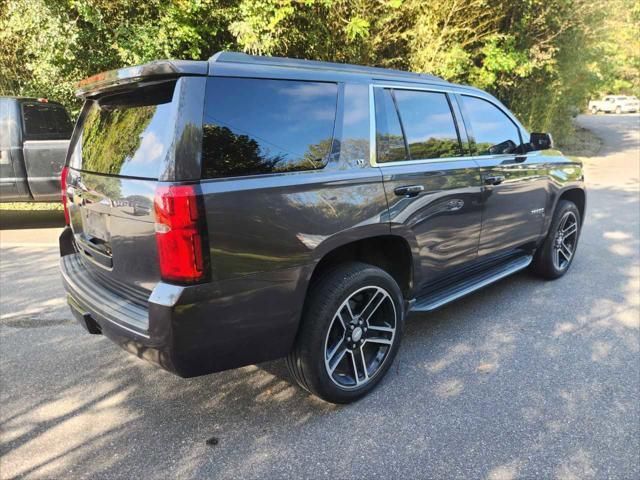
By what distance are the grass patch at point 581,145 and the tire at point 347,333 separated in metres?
15.2

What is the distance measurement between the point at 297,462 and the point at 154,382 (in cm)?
120

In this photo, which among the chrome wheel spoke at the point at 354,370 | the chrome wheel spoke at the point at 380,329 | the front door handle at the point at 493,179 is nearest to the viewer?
the chrome wheel spoke at the point at 354,370

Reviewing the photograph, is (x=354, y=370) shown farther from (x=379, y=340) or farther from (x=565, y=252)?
(x=565, y=252)

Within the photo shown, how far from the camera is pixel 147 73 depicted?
217 centimetres

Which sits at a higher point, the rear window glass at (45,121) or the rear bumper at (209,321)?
the rear window glass at (45,121)

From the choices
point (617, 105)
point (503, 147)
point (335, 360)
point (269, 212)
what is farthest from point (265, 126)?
point (617, 105)

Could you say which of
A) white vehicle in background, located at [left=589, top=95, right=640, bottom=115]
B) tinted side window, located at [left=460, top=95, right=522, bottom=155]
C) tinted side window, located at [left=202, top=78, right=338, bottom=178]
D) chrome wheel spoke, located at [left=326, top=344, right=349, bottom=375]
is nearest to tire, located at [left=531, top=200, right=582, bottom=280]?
tinted side window, located at [left=460, top=95, right=522, bottom=155]

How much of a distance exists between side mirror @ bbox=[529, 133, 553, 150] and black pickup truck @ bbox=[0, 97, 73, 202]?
20.6ft

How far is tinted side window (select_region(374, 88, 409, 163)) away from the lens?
286 centimetres

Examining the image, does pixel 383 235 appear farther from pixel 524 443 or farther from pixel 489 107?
pixel 489 107

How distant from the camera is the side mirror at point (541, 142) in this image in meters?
4.28

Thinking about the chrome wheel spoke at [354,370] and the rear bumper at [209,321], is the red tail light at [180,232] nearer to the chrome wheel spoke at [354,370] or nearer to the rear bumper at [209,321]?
the rear bumper at [209,321]

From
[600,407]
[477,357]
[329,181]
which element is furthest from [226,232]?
[600,407]

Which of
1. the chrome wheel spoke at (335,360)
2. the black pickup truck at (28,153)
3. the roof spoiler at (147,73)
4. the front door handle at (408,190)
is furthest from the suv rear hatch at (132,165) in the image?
the black pickup truck at (28,153)
